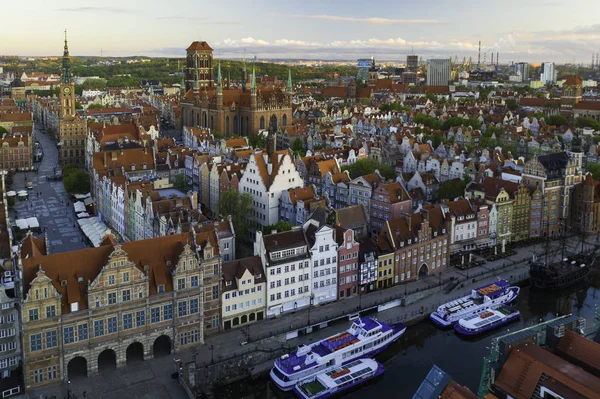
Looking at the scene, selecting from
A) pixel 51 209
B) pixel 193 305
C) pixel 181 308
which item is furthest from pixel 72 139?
pixel 181 308

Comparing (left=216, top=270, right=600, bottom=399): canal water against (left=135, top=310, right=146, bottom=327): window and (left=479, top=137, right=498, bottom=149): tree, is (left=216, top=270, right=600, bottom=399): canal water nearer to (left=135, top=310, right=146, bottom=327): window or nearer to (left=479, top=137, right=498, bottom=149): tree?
(left=135, top=310, right=146, bottom=327): window

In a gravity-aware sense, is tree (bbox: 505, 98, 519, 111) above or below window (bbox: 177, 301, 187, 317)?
above

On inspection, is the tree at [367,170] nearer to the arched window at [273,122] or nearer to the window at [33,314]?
the arched window at [273,122]

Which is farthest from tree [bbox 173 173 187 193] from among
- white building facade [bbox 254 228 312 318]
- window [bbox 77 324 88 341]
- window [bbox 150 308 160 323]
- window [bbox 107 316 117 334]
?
window [bbox 77 324 88 341]

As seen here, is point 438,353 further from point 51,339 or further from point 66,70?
point 66,70

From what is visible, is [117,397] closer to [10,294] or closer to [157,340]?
[157,340]

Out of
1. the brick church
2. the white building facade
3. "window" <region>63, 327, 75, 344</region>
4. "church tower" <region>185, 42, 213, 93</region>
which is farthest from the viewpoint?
"church tower" <region>185, 42, 213, 93</region>
